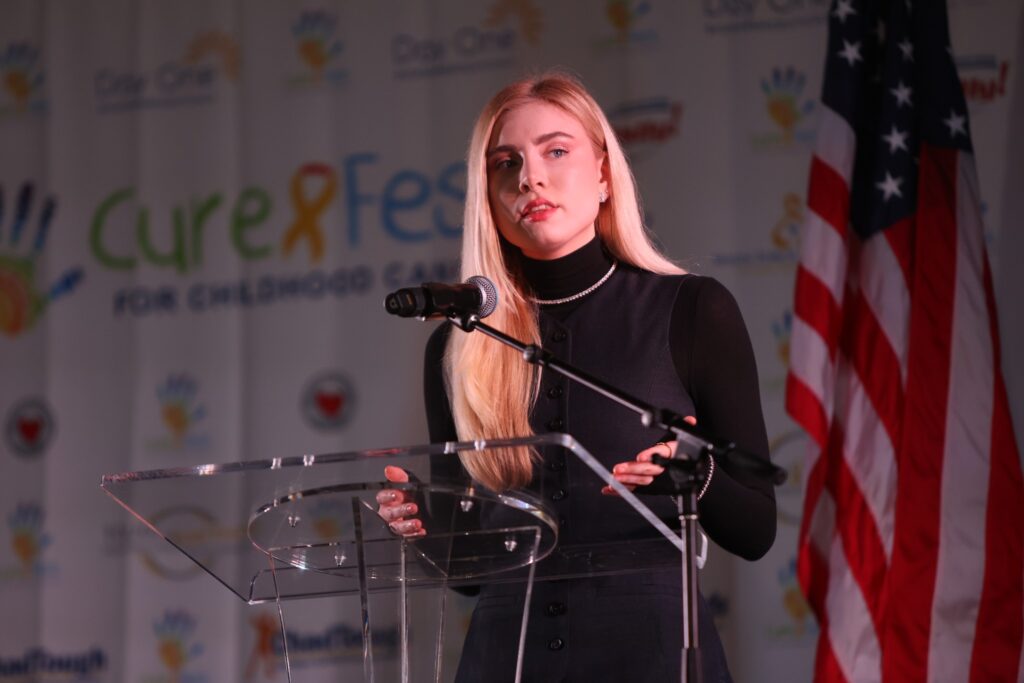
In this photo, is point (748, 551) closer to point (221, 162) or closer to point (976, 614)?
point (976, 614)

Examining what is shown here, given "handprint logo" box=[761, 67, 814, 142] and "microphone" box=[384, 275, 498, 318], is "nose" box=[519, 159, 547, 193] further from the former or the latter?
"handprint logo" box=[761, 67, 814, 142]

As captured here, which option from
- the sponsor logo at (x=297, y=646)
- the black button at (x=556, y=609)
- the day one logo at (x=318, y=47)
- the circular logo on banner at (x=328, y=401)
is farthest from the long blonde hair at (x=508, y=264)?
the day one logo at (x=318, y=47)

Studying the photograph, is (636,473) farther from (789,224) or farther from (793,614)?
(789,224)

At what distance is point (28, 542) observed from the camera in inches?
161

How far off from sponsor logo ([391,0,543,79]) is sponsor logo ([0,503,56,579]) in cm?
188

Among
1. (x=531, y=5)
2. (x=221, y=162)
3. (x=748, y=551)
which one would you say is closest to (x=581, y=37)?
(x=531, y=5)

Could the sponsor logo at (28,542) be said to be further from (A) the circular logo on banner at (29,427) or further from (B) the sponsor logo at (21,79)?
(B) the sponsor logo at (21,79)

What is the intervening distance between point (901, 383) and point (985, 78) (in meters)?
0.94

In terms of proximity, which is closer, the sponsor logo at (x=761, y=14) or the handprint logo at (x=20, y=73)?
the sponsor logo at (x=761, y=14)

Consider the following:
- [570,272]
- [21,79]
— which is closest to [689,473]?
[570,272]

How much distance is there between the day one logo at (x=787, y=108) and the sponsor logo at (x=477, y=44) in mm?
760

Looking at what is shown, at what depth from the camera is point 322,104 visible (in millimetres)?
4125

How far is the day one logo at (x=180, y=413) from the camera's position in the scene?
13.3 ft

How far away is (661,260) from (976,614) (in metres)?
1.63
